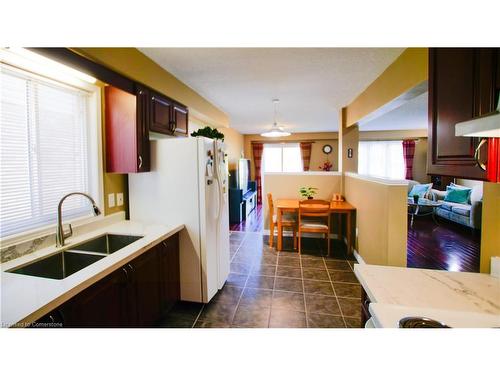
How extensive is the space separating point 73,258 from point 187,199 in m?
0.92

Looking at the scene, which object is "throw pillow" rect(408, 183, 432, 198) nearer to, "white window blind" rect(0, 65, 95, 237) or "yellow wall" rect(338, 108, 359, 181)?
"yellow wall" rect(338, 108, 359, 181)

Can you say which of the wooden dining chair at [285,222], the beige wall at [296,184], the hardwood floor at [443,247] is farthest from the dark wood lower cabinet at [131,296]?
the hardwood floor at [443,247]

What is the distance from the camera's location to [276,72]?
2.64m

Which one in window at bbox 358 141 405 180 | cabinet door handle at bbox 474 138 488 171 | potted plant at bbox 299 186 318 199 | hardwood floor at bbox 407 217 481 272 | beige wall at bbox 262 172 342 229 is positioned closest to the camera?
cabinet door handle at bbox 474 138 488 171

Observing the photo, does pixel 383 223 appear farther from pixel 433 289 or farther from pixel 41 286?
pixel 41 286

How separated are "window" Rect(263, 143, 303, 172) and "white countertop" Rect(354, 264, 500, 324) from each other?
7001 millimetres

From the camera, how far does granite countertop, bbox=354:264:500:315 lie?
3.05ft

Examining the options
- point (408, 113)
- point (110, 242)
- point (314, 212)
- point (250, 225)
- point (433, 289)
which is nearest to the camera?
point (433, 289)

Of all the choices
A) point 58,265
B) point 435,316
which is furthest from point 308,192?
point 58,265

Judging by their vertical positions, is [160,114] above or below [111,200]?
above

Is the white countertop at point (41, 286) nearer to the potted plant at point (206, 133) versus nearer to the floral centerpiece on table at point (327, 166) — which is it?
the potted plant at point (206, 133)

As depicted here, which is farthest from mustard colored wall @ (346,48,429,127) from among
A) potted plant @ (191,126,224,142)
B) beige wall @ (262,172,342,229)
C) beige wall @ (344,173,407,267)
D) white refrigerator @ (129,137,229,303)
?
potted plant @ (191,126,224,142)
